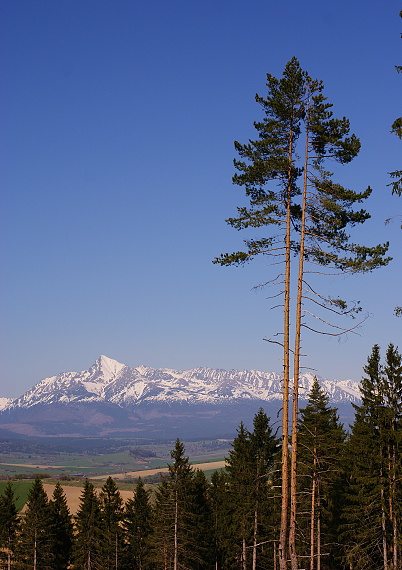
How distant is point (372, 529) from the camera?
33656 millimetres

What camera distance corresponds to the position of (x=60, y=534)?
61625 millimetres

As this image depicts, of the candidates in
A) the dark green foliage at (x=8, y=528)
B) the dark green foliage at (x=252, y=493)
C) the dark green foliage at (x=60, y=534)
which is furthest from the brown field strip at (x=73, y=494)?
the dark green foliage at (x=252, y=493)

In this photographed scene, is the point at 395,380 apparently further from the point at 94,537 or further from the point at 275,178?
the point at 94,537

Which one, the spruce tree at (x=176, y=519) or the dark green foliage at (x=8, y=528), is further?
the dark green foliage at (x=8, y=528)

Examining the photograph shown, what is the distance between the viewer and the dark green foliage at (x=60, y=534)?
60281 millimetres

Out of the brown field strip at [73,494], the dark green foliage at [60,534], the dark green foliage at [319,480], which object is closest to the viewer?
the dark green foliage at [319,480]

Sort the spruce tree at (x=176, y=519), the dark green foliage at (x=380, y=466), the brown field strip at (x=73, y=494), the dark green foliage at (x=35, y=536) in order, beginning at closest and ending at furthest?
the dark green foliage at (x=380, y=466) < the spruce tree at (x=176, y=519) < the dark green foliage at (x=35, y=536) < the brown field strip at (x=73, y=494)

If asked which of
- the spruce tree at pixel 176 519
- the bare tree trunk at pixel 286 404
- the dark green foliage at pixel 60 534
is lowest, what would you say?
the dark green foliage at pixel 60 534

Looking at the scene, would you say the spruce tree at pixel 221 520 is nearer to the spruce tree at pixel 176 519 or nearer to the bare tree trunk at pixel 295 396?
the spruce tree at pixel 176 519

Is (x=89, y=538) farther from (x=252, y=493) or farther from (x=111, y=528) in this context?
(x=252, y=493)

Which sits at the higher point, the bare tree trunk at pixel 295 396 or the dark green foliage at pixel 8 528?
the bare tree trunk at pixel 295 396

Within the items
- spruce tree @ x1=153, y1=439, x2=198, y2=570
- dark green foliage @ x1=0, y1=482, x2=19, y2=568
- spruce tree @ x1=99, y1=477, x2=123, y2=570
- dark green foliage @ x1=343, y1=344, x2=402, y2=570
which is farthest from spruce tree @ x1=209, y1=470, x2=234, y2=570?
dark green foliage @ x1=0, y1=482, x2=19, y2=568

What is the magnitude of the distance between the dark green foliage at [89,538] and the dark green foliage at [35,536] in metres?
3.11

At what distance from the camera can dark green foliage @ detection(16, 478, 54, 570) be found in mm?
55375
